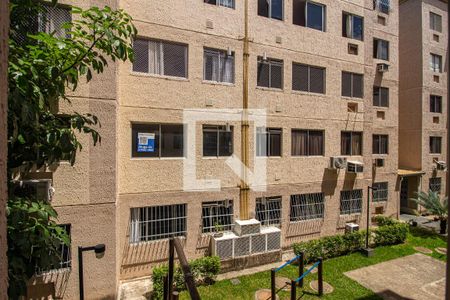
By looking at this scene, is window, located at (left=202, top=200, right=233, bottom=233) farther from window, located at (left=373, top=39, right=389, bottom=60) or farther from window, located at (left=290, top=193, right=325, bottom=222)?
window, located at (left=373, top=39, right=389, bottom=60)

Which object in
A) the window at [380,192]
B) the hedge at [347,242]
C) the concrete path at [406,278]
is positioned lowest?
the concrete path at [406,278]

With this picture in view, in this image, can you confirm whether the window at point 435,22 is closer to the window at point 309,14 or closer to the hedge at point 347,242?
the window at point 309,14

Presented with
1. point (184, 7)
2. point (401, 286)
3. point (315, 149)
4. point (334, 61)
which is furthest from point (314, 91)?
point (401, 286)

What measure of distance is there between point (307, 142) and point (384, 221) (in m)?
6.71

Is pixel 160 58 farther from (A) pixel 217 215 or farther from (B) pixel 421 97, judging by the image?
(B) pixel 421 97

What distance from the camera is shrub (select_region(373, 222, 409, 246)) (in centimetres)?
1216

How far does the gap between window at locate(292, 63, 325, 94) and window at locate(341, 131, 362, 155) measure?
2717 mm

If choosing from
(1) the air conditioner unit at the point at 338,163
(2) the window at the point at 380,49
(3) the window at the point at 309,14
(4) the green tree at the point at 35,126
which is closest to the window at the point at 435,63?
(2) the window at the point at 380,49

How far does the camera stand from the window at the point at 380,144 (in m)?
15.1

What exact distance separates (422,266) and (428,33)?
1646 cm

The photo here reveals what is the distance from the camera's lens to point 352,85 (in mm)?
13195

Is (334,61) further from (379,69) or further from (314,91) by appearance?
(379,69)

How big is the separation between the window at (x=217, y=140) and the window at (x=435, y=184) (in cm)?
1681

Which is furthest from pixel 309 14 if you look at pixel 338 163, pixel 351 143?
pixel 338 163
